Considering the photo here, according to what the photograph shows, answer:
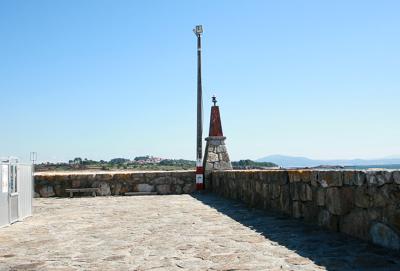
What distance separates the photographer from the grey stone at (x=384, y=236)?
4586 millimetres

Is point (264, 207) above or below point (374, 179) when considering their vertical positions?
below

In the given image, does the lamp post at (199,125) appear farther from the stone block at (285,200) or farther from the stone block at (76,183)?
the stone block at (285,200)

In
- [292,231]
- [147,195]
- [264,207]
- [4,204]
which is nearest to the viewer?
[292,231]

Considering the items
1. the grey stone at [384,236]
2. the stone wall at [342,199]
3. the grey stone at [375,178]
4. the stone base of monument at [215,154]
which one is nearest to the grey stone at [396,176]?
the stone wall at [342,199]

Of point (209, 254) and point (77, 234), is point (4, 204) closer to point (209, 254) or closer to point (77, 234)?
point (77, 234)

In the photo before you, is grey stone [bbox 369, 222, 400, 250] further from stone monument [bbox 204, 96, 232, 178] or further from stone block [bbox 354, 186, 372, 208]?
stone monument [bbox 204, 96, 232, 178]

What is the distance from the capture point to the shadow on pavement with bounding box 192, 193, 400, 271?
416 cm

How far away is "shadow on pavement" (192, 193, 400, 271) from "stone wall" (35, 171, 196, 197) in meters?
8.20

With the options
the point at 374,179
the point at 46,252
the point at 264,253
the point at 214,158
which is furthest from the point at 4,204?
the point at 214,158

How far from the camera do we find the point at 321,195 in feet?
21.0

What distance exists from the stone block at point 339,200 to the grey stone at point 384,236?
54 cm

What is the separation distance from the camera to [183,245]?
5480mm

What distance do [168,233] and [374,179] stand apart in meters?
3.02

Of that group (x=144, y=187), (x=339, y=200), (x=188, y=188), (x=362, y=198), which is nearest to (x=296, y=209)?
(x=339, y=200)
